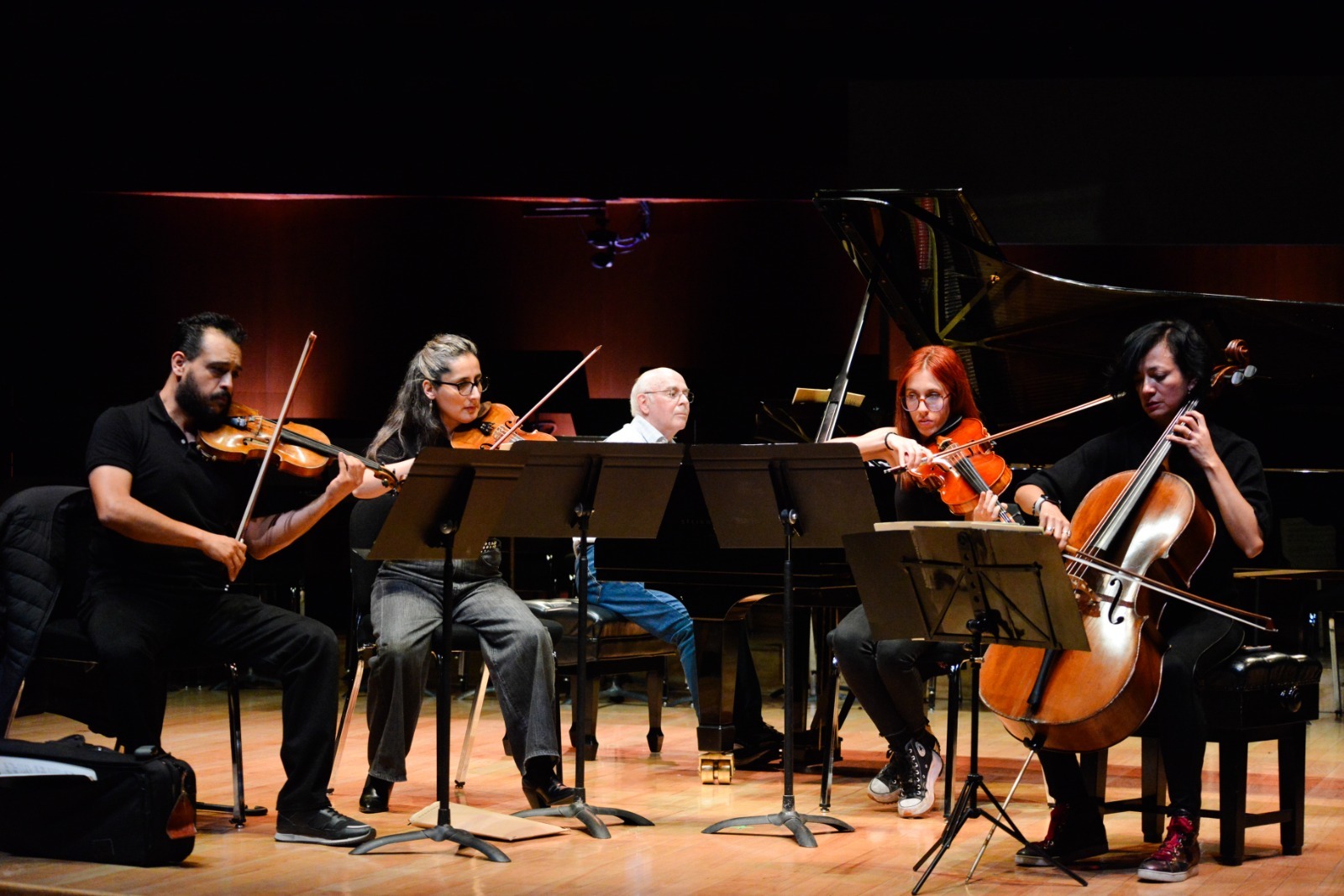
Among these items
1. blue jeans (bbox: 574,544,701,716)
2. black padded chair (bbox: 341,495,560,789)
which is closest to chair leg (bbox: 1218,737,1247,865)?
blue jeans (bbox: 574,544,701,716)

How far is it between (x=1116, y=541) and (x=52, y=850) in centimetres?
237

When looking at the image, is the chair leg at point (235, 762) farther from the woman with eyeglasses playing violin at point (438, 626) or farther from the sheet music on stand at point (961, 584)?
the sheet music on stand at point (961, 584)

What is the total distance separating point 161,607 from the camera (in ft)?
10.8

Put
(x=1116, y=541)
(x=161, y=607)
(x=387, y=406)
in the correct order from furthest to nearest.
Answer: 1. (x=387, y=406)
2. (x=161, y=607)
3. (x=1116, y=541)

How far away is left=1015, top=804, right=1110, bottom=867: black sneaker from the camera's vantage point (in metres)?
→ 3.08

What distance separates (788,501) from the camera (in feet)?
11.0

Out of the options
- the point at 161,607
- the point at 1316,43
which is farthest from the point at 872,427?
the point at 1316,43

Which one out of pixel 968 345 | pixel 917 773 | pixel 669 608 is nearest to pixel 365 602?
pixel 669 608

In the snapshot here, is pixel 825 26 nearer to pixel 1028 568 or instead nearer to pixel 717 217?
pixel 717 217

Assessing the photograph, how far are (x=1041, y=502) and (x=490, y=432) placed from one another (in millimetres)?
1501

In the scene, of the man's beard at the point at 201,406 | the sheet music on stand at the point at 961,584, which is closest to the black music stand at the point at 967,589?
the sheet music on stand at the point at 961,584

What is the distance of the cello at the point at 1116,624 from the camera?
9.58ft

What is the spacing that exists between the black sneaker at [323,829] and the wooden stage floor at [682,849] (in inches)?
1.3

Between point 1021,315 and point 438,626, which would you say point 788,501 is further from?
point 1021,315
